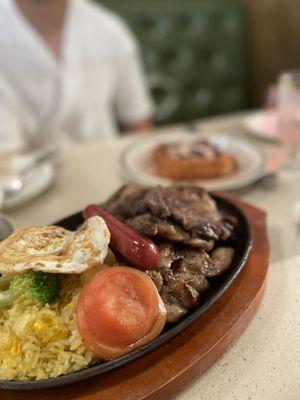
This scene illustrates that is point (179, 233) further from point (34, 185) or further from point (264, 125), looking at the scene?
point (264, 125)

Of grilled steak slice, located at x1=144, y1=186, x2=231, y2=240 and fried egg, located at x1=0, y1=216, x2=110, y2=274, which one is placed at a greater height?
fried egg, located at x1=0, y1=216, x2=110, y2=274

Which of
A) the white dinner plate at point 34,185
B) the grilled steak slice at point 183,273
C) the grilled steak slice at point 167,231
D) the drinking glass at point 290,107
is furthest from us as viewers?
the drinking glass at point 290,107

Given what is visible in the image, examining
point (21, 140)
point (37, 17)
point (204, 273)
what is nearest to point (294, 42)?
point (37, 17)

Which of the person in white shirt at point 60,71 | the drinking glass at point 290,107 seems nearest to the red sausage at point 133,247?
the drinking glass at point 290,107

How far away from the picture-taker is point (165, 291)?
82 cm

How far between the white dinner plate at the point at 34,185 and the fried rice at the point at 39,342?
628 mm

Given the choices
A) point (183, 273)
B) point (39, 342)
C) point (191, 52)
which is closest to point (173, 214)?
point (183, 273)

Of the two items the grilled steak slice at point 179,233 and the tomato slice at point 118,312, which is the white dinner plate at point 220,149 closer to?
the grilled steak slice at point 179,233

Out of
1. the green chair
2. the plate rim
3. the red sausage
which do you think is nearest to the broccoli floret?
the red sausage

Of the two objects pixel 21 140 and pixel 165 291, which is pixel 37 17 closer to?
pixel 21 140

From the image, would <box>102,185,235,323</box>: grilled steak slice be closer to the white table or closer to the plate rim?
the white table

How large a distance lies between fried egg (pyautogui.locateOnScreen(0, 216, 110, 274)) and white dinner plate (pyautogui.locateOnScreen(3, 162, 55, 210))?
21.1 inches

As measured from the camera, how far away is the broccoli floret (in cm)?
78

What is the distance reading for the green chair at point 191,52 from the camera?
3129 mm
